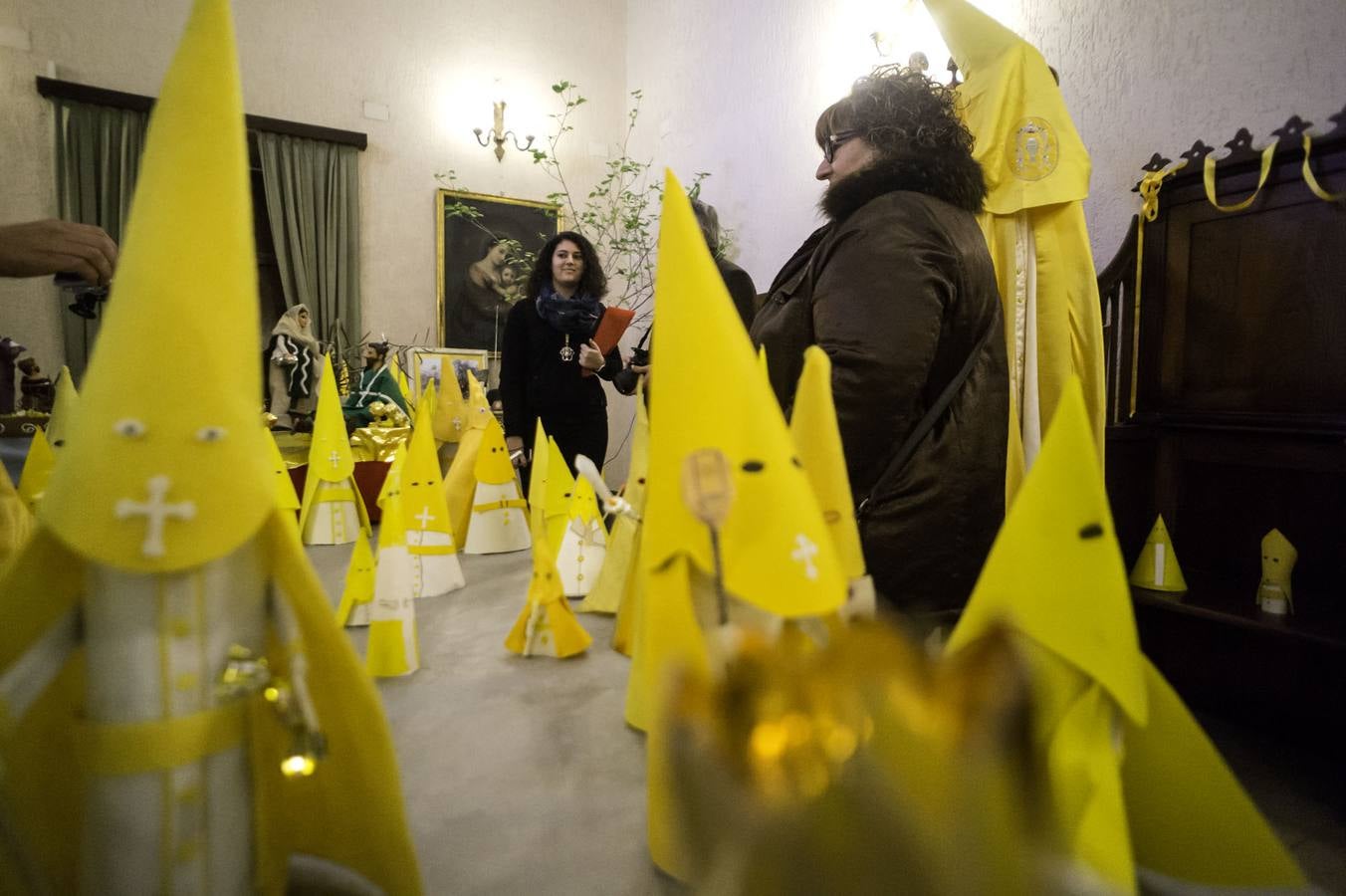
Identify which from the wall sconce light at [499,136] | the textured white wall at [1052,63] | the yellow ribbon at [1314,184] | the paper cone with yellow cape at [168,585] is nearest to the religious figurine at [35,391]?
the paper cone with yellow cape at [168,585]

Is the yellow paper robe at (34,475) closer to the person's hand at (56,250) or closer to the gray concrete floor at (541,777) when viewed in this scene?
the gray concrete floor at (541,777)

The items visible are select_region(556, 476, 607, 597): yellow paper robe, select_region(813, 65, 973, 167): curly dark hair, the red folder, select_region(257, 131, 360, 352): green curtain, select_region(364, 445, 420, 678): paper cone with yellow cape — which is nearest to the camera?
select_region(813, 65, 973, 167): curly dark hair

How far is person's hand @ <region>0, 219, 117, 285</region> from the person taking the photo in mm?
707

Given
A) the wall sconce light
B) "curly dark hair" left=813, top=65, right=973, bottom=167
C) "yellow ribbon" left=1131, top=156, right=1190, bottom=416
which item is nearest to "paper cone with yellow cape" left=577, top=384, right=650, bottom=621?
"curly dark hair" left=813, top=65, right=973, bottom=167

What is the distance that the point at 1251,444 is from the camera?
1498mm

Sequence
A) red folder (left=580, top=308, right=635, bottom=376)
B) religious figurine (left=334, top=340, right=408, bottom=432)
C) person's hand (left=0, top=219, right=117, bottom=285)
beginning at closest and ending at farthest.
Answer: person's hand (left=0, top=219, right=117, bottom=285) → red folder (left=580, top=308, right=635, bottom=376) → religious figurine (left=334, top=340, right=408, bottom=432)

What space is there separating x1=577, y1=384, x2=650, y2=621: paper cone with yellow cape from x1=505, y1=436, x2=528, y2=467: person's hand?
0.81 m

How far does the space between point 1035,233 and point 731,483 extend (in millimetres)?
1393

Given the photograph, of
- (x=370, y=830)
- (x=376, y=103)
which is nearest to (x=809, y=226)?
(x=376, y=103)

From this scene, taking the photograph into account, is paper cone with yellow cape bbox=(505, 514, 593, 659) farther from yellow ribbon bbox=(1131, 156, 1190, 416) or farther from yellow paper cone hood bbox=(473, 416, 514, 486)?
yellow ribbon bbox=(1131, 156, 1190, 416)

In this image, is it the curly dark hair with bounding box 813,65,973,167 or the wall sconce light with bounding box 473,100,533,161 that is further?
the wall sconce light with bounding box 473,100,533,161

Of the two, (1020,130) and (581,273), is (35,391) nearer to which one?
(581,273)

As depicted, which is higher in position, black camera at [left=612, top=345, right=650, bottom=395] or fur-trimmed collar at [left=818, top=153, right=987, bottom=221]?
fur-trimmed collar at [left=818, top=153, right=987, bottom=221]

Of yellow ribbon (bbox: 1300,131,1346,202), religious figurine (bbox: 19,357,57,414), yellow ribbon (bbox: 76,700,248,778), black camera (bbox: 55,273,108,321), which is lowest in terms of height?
yellow ribbon (bbox: 76,700,248,778)
